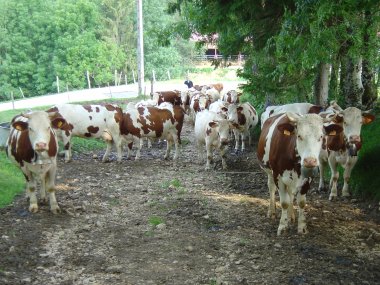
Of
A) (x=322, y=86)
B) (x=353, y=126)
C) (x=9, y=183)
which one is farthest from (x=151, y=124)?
(x=353, y=126)

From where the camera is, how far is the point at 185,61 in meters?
64.2

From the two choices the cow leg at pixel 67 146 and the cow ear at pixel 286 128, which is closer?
the cow ear at pixel 286 128

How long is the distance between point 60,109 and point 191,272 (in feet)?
32.3

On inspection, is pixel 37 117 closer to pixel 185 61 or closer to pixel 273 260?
pixel 273 260

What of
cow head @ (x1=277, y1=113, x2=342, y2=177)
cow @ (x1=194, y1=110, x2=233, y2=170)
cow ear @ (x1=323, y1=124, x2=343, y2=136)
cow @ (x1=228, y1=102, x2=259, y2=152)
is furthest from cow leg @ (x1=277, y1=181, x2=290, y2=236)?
cow @ (x1=228, y1=102, x2=259, y2=152)

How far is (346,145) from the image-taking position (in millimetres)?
9758

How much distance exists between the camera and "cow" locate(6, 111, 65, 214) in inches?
A: 342

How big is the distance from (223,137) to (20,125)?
6453 mm

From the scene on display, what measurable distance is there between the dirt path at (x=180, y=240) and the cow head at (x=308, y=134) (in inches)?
52.4

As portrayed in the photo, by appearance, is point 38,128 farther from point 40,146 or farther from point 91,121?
point 91,121

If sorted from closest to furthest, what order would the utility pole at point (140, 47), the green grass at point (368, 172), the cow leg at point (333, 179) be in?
the green grass at point (368, 172) < the cow leg at point (333, 179) < the utility pole at point (140, 47)

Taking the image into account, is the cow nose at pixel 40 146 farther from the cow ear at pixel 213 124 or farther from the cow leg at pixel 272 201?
the cow ear at pixel 213 124

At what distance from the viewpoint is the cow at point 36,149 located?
342 inches

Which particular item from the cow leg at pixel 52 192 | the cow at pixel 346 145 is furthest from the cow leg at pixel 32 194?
the cow at pixel 346 145
